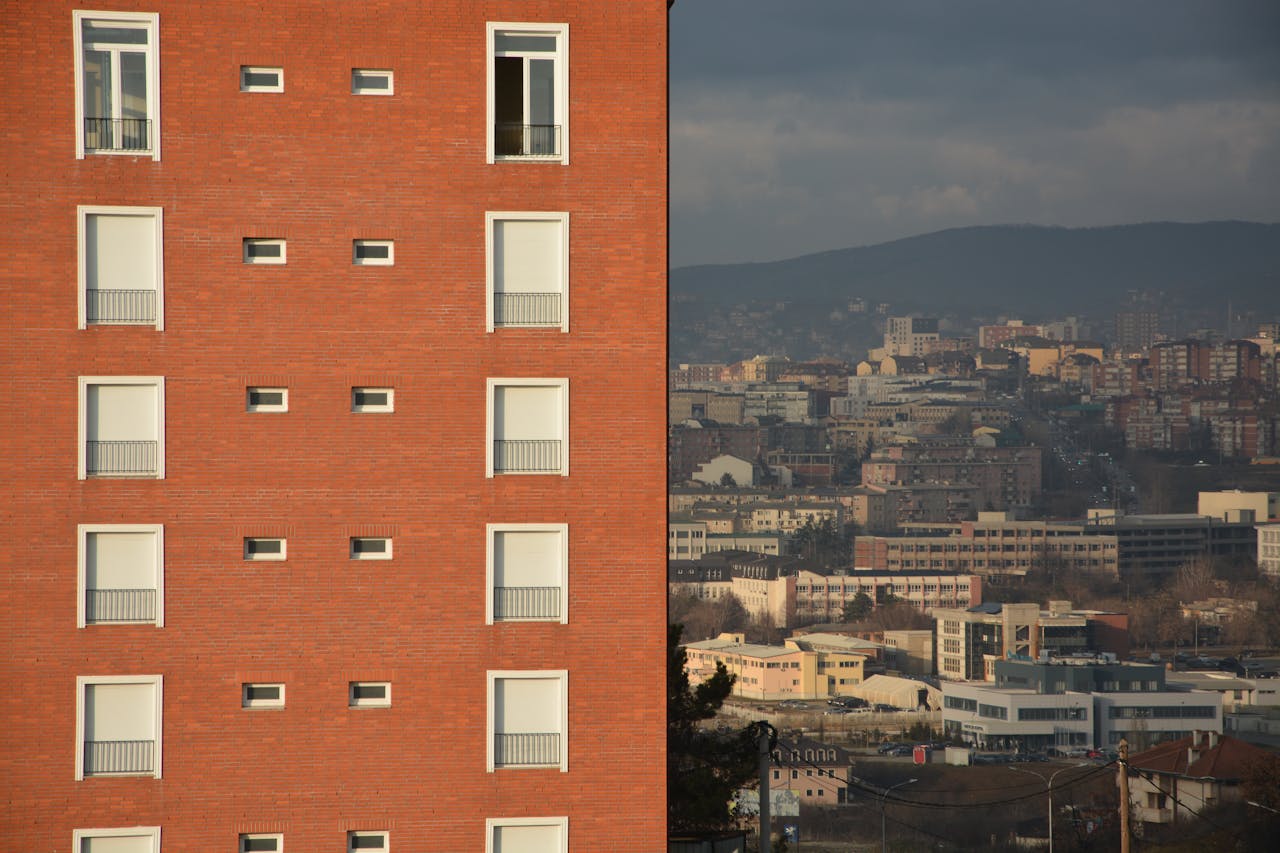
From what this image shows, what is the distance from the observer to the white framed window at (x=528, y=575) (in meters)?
13.3

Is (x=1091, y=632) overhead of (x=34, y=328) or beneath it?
beneath

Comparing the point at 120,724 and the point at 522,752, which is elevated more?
the point at 120,724

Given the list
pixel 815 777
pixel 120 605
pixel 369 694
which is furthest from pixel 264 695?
pixel 815 777

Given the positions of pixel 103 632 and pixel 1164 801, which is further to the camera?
pixel 1164 801

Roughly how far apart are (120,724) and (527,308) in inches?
185

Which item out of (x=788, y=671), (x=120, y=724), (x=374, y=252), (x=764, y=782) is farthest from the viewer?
(x=788, y=671)

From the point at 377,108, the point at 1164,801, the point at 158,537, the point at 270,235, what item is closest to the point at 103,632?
the point at 158,537

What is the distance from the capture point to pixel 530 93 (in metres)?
13.5

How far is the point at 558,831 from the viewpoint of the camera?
1316cm

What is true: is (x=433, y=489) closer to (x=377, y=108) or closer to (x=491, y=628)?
(x=491, y=628)

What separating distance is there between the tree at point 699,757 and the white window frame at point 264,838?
560cm

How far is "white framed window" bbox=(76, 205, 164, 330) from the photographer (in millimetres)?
13102

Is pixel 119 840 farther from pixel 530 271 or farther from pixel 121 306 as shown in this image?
pixel 530 271

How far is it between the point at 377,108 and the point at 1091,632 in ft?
356
